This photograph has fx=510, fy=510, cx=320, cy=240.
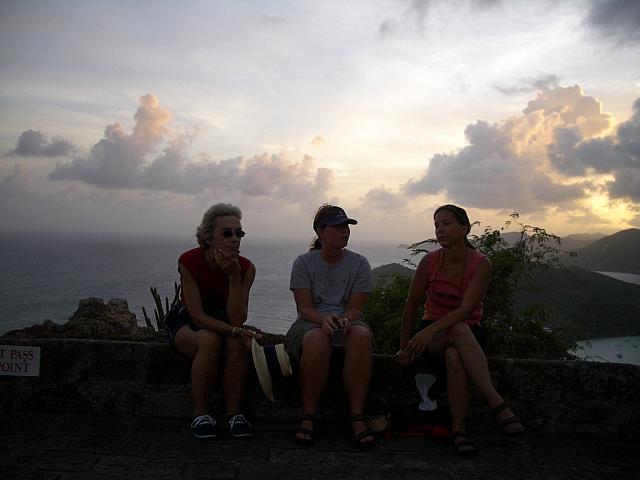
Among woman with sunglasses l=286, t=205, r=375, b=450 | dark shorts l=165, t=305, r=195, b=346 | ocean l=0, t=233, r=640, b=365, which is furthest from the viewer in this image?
ocean l=0, t=233, r=640, b=365

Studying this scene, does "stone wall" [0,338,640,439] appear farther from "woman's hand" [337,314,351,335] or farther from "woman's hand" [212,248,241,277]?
"woman's hand" [212,248,241,277]

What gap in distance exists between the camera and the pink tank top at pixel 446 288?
391cm

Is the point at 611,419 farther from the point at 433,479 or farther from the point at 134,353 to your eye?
the point at 134,353

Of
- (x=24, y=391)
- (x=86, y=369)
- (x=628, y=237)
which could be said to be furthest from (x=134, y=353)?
(x=628, y=237)

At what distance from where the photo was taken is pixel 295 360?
3.99 metres

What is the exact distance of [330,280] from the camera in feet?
13.4

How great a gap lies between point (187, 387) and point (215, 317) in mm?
621

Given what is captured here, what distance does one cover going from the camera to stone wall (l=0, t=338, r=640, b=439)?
3914mm

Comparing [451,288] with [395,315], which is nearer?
[451,288]

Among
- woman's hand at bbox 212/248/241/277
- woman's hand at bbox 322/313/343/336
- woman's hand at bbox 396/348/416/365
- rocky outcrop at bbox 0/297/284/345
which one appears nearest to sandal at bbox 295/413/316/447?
woman's hand at bbox 322/313/343/336

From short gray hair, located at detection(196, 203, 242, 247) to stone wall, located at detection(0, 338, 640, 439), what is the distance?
3.08 feet

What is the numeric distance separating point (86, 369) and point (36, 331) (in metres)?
16.7

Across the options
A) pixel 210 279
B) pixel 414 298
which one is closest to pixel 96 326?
pixel 210 279

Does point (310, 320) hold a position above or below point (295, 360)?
above
